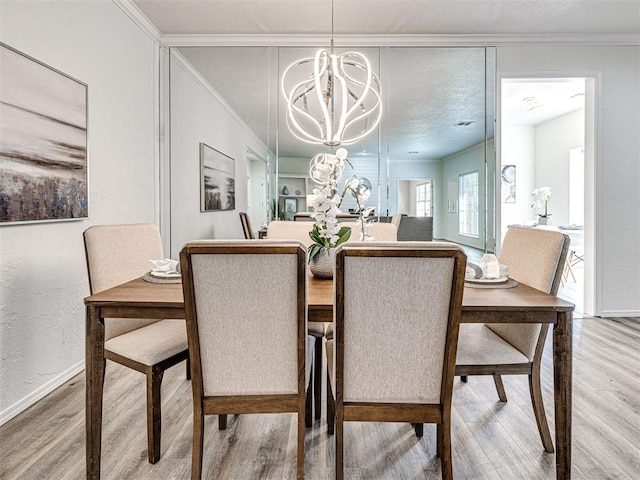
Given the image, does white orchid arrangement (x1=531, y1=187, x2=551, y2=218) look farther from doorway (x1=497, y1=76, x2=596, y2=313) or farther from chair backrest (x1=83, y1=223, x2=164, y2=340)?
chair backrest (x1=83, y1=223, x2=164, y2=340)

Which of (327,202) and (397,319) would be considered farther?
(327,202)

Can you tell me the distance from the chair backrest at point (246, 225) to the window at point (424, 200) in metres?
1.69

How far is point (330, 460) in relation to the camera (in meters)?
1.70

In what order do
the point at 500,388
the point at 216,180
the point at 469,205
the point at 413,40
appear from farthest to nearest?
the point at 216,180, the point at 469,205, the point at 413,40, the point at 500,388

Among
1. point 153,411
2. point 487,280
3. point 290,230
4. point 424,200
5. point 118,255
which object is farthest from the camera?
point 424,200

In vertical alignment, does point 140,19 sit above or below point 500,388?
above

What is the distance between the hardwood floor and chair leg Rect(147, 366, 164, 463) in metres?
0.07

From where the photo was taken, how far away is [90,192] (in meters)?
2.73

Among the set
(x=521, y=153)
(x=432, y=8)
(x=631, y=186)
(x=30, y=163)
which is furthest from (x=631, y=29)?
(x=30, y=163)

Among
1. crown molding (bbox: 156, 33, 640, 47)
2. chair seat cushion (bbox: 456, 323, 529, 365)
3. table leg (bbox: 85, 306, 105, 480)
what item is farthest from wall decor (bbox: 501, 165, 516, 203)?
table leg (bbox: 85, 306, 105, 480)

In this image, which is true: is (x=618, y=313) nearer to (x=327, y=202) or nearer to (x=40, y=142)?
(x=327, y=202)

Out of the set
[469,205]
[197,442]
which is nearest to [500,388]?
[197,442]

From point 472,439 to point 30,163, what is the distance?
255cm

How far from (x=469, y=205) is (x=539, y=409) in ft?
8.60
